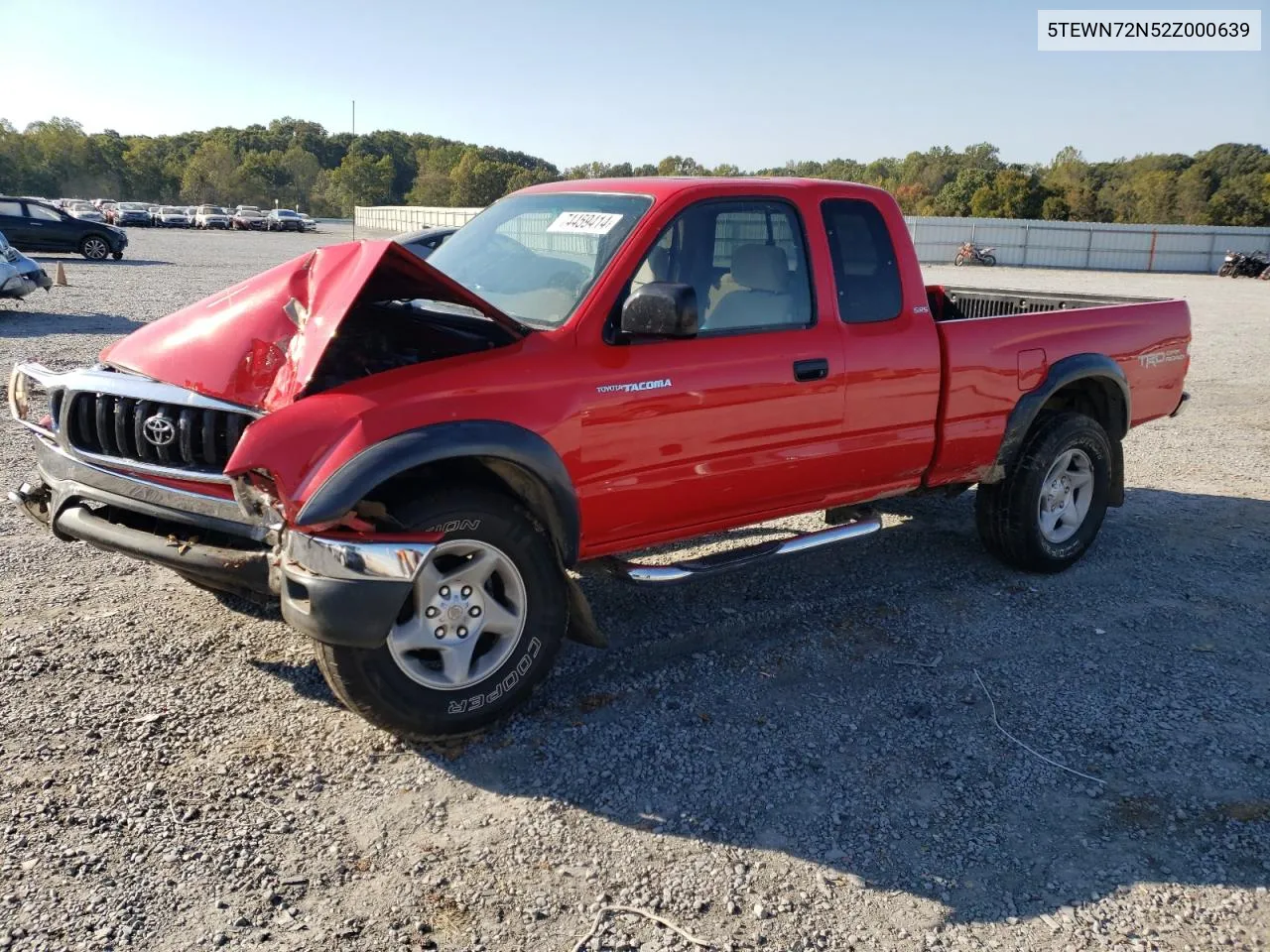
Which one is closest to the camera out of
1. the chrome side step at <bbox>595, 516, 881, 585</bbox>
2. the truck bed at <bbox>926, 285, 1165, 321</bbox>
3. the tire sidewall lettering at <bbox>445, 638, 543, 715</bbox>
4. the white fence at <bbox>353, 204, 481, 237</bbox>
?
the tire sidewall lettering at <bbox>445, 638, 543, 715</bbox>

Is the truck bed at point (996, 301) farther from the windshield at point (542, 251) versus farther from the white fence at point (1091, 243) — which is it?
the white fence at point (1091, 243)

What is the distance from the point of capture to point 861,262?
15.8ft

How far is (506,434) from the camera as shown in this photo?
11.8ft

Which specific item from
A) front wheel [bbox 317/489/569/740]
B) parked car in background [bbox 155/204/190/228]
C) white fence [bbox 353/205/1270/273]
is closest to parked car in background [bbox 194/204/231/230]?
parked car in background [bbox 155/204/190/228]

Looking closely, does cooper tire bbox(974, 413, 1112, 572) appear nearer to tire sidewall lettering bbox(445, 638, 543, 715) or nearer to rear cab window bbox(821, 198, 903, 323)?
Answer: rear cab window bbox(821, 198, 903, 323)

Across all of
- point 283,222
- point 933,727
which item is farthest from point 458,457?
point 283,222

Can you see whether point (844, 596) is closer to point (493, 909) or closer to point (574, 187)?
point (574, 187)

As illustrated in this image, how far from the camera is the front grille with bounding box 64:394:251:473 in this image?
352cm

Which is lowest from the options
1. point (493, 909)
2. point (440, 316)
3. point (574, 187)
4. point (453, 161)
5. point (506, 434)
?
point (493, 909)

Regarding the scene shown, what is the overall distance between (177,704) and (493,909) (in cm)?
172

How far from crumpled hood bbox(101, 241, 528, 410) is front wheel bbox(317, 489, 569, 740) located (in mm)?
660

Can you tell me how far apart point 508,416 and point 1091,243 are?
47503 mm

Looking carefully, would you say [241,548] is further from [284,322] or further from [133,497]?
[284,322]

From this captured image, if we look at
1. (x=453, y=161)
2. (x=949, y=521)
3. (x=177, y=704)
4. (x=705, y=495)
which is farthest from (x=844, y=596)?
(x=453, y=161)
